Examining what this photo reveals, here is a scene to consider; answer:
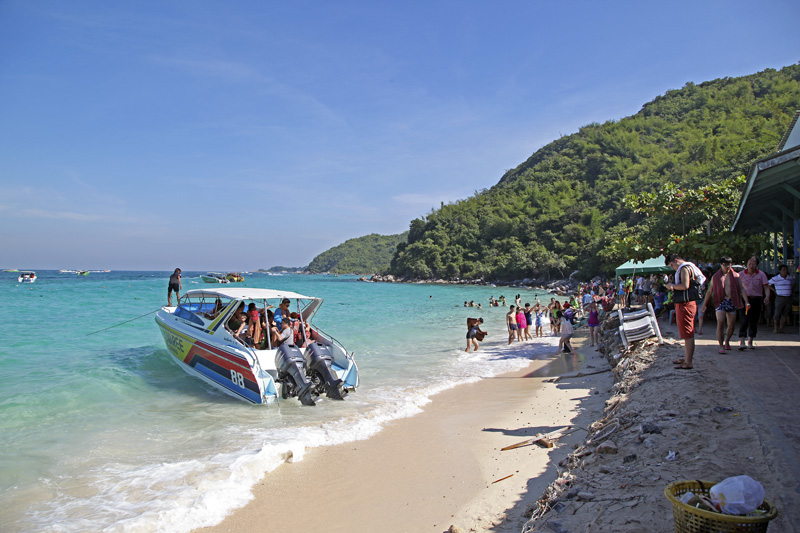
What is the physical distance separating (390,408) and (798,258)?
9380 millimetres

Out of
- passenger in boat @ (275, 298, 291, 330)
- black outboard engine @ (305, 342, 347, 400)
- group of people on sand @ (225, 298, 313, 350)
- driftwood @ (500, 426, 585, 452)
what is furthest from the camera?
passenger in boat @ (275, 298, 291, 330)

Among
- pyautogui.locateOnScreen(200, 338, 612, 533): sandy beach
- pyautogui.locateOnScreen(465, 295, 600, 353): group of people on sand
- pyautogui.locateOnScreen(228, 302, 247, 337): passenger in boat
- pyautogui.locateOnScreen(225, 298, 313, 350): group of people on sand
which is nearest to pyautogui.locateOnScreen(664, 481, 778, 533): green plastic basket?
pyautogui.locateOnScreen(200, 338, 612, 533): sandy beach

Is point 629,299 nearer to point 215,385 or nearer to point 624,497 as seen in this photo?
point 215,385

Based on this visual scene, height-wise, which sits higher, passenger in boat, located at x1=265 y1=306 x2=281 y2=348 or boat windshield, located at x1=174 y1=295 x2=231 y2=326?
boat windshield, located at x1=174 y1=295 x2=231 y2=326

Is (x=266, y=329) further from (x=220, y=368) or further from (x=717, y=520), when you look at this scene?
(x=717, y=520)

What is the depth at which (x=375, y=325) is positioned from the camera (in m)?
22.4

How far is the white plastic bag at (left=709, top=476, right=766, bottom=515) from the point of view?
2271 millimetres

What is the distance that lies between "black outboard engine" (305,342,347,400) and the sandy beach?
1401 mm

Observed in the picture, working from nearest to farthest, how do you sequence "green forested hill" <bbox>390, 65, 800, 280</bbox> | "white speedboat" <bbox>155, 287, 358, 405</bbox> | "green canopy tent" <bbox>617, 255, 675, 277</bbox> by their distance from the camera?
1. "white speedboat" <bbox>155, 287, 358, 405</bbox>
2. "green canopy tent" <bbox>617, 255, 675, 277</bbox>
3. "green forested hill" <bbox>390, 65, 800, 280</bbox>

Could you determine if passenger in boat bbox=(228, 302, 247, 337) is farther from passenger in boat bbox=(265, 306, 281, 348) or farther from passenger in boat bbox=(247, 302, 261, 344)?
passenger in boat bbox=(265, 306, 281, 348)

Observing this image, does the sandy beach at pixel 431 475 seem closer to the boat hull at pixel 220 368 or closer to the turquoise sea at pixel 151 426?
the turquoise sea at pixel 151 426

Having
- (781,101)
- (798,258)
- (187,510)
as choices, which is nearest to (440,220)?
(781,101)

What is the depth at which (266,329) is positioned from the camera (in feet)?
30.4

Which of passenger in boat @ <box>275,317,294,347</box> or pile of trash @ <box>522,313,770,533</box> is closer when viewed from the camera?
pile of trash @ <box>522,313,770,533</box>
